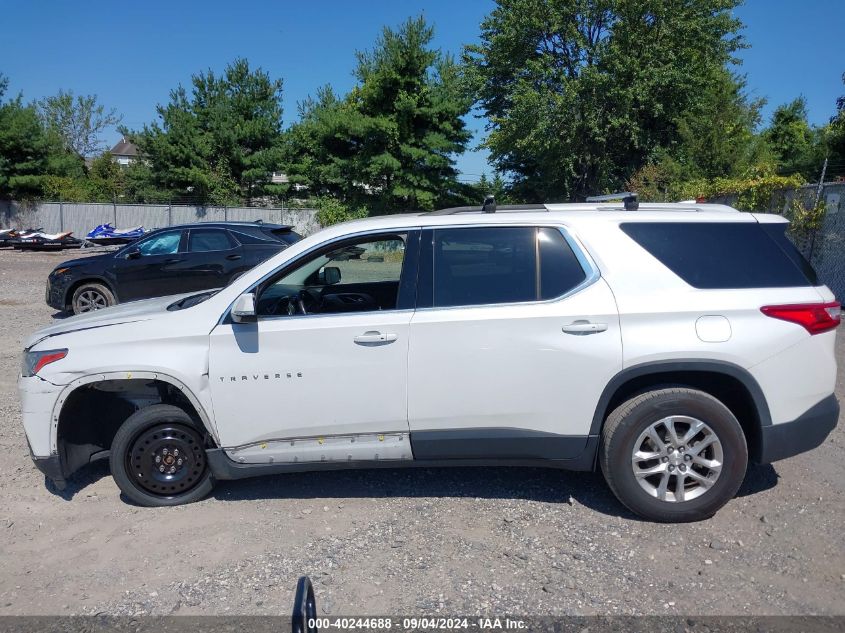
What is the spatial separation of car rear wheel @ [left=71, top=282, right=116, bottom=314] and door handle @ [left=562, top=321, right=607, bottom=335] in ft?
30.6

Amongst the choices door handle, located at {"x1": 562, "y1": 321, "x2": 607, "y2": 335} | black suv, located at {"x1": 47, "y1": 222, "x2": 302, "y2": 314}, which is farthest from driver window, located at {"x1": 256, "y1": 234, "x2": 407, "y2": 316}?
black suv, located at {"x1": 47, "y1": 222, "x2": 302, "y2": 314}

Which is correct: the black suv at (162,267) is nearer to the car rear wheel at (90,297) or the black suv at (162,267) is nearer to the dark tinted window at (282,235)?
the car rear wheel at (90,297)

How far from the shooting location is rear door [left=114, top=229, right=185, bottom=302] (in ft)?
34.8

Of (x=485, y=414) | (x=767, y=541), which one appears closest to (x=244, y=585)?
(x=485, y=414)

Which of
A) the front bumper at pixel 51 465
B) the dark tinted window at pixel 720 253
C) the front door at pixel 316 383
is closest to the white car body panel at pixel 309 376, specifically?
the front door at pixel 316 383

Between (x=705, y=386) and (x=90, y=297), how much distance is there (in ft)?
32.8

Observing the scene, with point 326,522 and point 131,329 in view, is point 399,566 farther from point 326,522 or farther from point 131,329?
point 131,329

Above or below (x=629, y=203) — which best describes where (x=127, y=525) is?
below

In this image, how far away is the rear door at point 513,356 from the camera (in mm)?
3658

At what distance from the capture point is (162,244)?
426 inches

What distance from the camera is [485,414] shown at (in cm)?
371

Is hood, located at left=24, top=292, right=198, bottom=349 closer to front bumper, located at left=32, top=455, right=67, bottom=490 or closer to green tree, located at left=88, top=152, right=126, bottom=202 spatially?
front bumper, located at left=32, top=455, right=67, bottom=490

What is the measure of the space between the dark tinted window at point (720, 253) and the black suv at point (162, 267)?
26.1 ft

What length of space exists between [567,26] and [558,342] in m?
27.7
